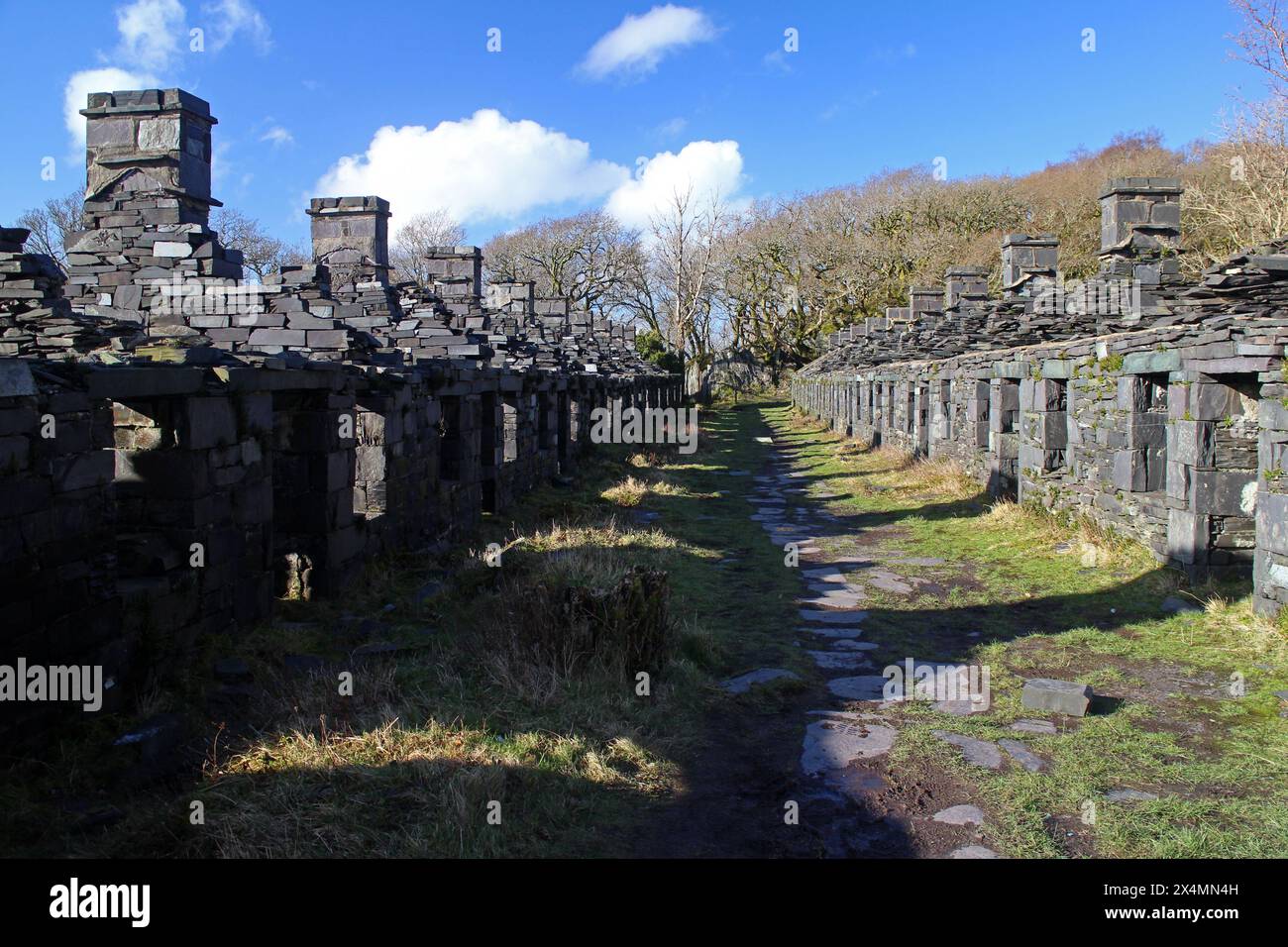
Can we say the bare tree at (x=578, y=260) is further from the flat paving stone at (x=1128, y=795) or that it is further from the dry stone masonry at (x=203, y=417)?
the flat paving stone at (x=1128, y=795)

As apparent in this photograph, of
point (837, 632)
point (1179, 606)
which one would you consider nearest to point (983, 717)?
point (837, 632)

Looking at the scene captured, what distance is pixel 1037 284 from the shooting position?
57.5 ft

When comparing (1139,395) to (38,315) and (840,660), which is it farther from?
(38,315)

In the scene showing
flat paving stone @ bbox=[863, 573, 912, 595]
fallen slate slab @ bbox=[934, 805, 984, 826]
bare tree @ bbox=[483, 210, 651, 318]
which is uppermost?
bare tree @ bbox=[483, 210, 651, 318]

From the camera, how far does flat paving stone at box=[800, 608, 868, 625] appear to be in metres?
7.78

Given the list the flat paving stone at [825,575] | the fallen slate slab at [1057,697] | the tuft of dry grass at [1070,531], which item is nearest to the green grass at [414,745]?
the flat paving stone at [825,575]

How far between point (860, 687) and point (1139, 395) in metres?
5.56

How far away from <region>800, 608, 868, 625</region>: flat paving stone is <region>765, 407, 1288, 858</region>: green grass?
15 cm

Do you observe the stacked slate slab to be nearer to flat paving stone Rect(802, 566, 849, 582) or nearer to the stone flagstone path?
flat paving stone Rect(802, 566, 849, 582)

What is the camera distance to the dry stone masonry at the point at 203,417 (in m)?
4.88

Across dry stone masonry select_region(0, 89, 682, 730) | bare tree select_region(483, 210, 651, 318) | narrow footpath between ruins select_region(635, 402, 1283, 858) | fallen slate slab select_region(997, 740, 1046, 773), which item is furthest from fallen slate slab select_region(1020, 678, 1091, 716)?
bare tree select_region(483, 210, 651, 318)

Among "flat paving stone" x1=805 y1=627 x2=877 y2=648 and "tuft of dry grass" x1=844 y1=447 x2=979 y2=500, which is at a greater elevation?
"tuft of dry grass" x1=844 y1=447 x2=979 y2=500

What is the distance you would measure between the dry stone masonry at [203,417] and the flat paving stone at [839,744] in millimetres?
3878
